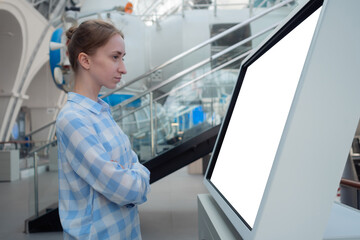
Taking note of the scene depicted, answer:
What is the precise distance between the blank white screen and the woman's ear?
0.53 meters

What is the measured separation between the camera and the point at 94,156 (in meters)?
0.89

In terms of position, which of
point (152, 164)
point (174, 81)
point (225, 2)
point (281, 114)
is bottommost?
point (152, 164)

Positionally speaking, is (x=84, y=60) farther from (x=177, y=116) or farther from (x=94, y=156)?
(x=177, y=116)

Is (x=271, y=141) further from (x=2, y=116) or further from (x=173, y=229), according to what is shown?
(x=2, y=116)

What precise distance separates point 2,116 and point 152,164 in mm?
11526

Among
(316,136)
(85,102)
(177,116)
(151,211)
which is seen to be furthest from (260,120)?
(151,211)

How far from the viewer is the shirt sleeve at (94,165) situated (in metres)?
0.89

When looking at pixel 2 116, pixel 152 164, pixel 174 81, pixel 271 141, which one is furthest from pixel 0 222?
pixel 2 116

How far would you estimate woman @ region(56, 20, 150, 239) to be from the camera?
0.90m

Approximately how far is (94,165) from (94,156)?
3cm

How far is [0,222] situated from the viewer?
421cm

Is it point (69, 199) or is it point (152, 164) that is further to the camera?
point (152, 164)

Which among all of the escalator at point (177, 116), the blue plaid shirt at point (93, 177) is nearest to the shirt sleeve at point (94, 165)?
the blue plaid shirt at point (93, 177)

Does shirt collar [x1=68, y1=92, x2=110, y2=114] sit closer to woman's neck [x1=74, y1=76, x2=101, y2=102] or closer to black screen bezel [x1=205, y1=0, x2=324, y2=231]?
woman's neck [x1=74, y1=76, x2=101, y2=102]
